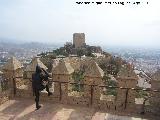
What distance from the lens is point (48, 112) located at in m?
9.75

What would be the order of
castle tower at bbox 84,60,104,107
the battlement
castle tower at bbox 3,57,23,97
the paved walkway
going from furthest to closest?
castle tower at bbox 3,57,23,97 < castle tower at bbox 84,60,104,107 < the battlement < the paved walkway

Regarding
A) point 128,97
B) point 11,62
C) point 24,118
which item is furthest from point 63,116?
point 11,62

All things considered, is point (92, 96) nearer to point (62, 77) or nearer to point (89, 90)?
point (89, 90)

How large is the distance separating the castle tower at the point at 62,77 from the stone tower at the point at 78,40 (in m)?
93.3

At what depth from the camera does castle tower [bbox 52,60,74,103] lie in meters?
10.5

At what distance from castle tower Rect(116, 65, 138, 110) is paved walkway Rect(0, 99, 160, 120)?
0.71 meters

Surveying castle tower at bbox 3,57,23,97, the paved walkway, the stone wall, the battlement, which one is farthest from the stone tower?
the paved walkway

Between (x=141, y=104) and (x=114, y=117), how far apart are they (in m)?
1.25

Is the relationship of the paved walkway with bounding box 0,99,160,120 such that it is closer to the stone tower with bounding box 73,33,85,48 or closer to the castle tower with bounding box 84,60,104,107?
the castle tower with bounding box 84,60,104,107

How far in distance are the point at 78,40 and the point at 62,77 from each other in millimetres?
96904

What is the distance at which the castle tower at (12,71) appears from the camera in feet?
36.8

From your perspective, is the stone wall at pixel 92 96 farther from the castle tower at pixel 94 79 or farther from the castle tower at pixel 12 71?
the castle tower at pixel 12 71

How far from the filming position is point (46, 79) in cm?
983

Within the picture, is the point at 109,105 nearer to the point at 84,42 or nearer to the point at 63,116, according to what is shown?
the point at 63,116
